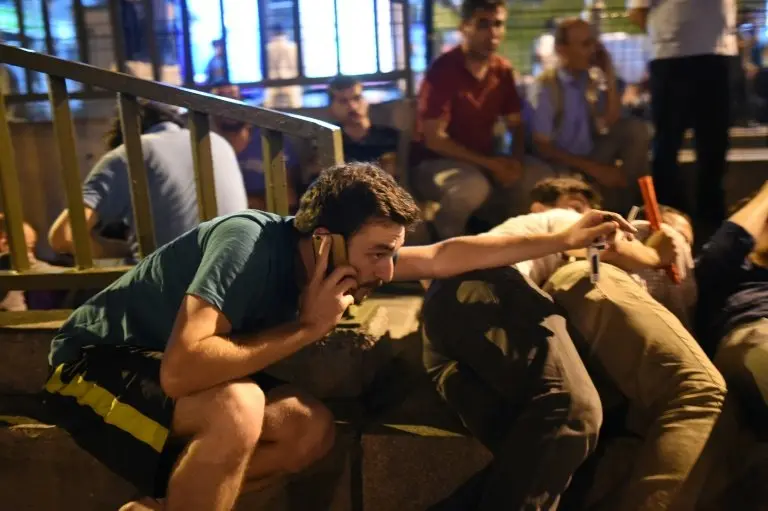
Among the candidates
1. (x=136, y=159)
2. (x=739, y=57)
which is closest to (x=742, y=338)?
(x=136, y=159)

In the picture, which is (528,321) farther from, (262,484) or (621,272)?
(262,484)

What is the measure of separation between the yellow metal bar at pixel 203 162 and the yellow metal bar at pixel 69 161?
1.45 feet

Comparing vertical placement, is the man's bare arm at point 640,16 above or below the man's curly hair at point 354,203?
above

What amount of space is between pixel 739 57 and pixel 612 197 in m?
2.09

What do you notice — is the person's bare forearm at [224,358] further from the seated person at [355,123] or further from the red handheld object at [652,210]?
the seated person at [355,123]

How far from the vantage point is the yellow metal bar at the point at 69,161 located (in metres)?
2.58

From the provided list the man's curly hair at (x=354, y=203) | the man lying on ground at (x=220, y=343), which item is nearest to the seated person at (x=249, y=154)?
the man lying on ground at (x=220, y=343)

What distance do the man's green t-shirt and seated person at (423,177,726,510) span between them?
593 mm

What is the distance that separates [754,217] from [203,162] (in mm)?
2076

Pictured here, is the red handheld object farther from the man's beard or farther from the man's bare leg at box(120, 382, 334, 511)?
the man's bare leg at box(120, 382, 334, 511)

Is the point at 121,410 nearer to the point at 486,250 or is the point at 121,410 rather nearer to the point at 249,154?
the point at 486,250

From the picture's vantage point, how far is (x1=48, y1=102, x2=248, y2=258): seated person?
2939mm

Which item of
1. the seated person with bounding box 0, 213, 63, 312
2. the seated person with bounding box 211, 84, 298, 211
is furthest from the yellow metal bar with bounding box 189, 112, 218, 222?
the seated person with bounding box 211, 84, 298, 211

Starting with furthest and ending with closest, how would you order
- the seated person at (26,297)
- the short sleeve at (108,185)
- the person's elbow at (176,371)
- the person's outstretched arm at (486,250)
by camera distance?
the seated person at (26,297), the short sleeve at (108,185), the person's outstretched arm at (486,250), the person's elbow at (176,371)
